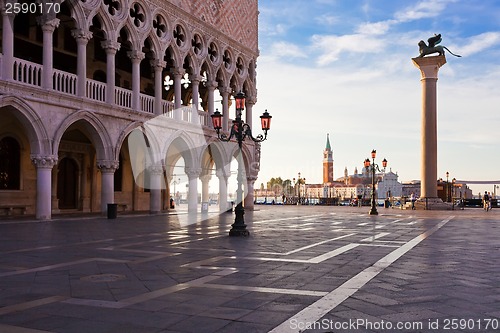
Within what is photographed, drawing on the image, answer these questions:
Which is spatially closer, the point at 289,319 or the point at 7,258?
the point at 289,319

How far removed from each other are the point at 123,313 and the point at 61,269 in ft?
10.5

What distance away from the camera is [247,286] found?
21.8ft

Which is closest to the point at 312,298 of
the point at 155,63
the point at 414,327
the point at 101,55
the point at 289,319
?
the point at 289,319

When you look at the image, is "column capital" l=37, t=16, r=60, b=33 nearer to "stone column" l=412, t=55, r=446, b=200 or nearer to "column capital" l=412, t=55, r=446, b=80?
"stone column" l=412, t=55, r=446, b=200

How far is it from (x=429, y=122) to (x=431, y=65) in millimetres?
4049

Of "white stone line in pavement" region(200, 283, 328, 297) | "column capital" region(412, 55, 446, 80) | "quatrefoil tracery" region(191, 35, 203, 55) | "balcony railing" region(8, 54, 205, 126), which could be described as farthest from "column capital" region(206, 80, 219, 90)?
"white stone line in pavement" region(200, 283, 328, 297)

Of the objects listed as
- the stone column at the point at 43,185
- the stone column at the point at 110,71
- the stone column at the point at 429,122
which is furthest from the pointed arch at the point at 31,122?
the stone column at the point at 429,122

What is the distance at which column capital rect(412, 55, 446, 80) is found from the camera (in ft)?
118

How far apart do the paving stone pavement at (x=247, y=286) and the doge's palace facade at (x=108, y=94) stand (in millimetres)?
8483

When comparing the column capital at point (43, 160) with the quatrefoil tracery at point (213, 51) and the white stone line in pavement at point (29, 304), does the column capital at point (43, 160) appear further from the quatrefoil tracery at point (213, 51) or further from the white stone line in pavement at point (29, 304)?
the white stone line in pavement at point (29, 304)

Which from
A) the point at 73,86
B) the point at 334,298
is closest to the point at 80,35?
the point at 73,86

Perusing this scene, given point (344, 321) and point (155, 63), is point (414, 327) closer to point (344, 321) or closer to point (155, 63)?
point (344, 321)

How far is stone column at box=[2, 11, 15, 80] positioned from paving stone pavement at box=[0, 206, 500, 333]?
7.78 m

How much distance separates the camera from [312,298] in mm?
5941
